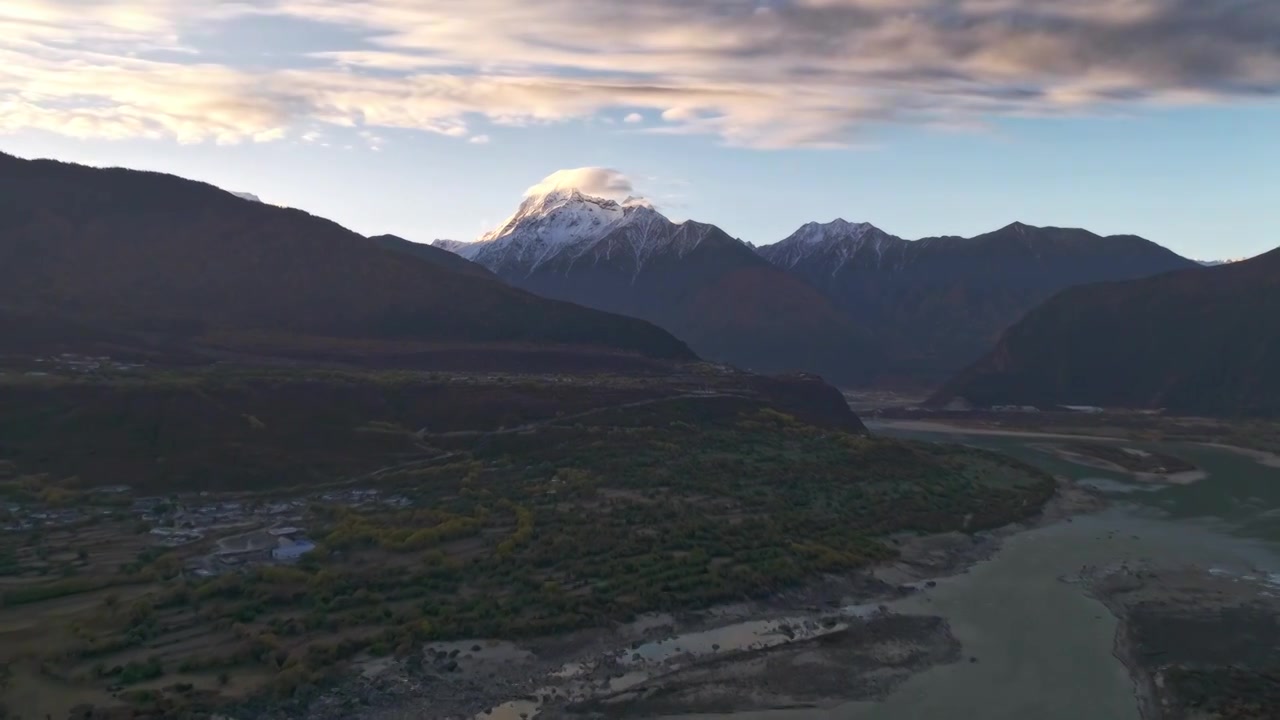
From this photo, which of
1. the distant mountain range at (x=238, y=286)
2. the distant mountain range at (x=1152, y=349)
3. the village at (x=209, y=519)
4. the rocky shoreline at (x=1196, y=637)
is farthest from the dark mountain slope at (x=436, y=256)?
the rocky shoreline at (x=1196, y=637)

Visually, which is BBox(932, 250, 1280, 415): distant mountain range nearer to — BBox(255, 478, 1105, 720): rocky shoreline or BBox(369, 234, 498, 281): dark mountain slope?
BBox(369, 234, 498, 281): dark mountain slope

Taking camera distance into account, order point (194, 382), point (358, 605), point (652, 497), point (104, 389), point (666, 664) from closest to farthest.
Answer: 1. point (666, 664)
2. point (358, 605)
3. point (652, 497)
4. point (104, 389)
5. point (194, 382)

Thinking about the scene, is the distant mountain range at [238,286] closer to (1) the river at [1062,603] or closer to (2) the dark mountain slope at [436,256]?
(2) the dark mountain slope at [436,256]

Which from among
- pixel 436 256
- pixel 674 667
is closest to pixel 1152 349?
pixel 436 256

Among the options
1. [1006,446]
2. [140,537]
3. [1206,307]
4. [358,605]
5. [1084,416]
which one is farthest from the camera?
[1206,307]

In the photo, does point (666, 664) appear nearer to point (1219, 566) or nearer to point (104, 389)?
point (1219, 566)

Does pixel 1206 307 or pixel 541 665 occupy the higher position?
pixel 1206 307

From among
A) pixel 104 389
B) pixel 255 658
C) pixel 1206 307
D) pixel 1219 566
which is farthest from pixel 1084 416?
pixel 255 658
